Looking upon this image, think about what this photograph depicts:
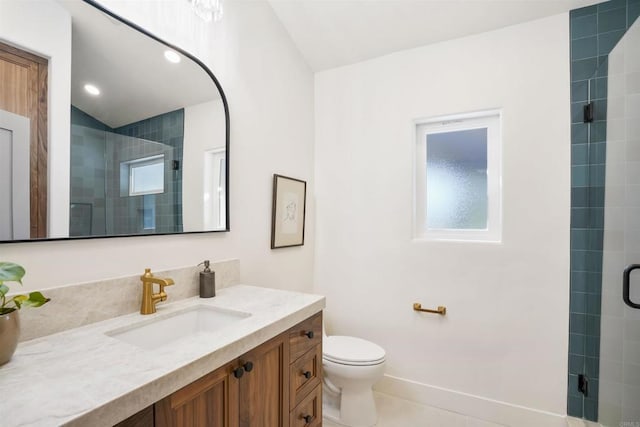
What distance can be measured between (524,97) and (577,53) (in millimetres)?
325

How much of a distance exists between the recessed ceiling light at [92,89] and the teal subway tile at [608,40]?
2.44 metres

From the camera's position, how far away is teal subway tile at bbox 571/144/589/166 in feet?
5.75

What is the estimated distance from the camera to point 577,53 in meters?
1.77

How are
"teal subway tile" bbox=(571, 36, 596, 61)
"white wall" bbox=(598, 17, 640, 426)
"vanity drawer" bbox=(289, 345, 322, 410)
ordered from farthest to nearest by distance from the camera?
"teal subway tile" bbox=(571, 36, 596, 61) < "white wall" bbox=(598, 17, 640, 426) < "vanity drawer" bbox=(289, 345, 322, 410)

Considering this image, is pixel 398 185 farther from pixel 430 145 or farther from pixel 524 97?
pixel 524 97

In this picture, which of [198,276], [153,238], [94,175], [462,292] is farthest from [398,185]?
[94,175]

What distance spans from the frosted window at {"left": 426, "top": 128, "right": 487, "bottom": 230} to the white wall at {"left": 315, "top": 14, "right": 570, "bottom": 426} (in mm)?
168

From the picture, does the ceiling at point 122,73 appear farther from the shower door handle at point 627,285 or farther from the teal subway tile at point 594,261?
the teal subway tile at point 594,261

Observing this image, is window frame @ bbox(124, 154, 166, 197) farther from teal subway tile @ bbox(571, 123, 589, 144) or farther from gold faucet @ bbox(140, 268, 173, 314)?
teal subway tile @ bbox(571, 123, 589, 144)

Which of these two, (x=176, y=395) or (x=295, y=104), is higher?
(x=295, y=104)

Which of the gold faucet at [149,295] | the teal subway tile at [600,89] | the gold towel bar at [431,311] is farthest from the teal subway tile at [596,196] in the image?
the gold faucet at [149,295]

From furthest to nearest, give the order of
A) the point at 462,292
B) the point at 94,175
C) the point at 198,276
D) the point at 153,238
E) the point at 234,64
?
the point at 462,292 → the point at 234,64 → the point at 198,276 → the point at 153,238 → the point at 94,175

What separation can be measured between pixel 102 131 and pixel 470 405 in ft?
8.06

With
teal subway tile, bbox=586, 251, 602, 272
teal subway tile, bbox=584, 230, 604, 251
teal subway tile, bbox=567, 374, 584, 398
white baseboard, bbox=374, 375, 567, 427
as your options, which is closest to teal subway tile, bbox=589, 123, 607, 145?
teal subway tile, bbox=584, 230, 604, 251
